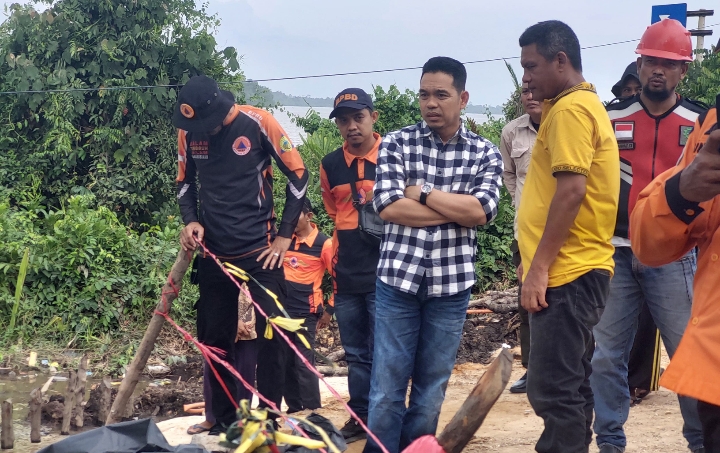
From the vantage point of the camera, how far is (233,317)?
486 centimetres

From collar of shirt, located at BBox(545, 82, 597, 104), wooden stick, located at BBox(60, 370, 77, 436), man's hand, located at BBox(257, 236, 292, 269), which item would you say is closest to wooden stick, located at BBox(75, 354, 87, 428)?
wooden stick, located at BBox(60, 370, 77, 436)

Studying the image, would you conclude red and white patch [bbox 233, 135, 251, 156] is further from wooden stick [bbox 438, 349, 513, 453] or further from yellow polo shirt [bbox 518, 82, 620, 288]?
wooden stick [bbox 438, 349, 513, 453]

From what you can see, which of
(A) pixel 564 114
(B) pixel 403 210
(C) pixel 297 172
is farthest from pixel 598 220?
(C) pixel 297 172

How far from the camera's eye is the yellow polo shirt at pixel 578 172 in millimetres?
3240

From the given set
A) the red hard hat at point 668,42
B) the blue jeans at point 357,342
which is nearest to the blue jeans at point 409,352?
the blue jeans at point 357,342

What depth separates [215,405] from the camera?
16.0ft

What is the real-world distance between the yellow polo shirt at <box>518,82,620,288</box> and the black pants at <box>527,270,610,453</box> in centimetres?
7

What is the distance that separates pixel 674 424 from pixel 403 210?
8.62ft

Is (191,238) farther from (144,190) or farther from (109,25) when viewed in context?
(109,25)

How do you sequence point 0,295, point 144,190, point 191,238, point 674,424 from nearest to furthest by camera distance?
point 191,238 → point 674,424 → point 0,295 → point 144,190

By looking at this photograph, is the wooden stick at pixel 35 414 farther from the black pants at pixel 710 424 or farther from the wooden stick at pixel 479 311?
the wooden stick at pixel 479 311

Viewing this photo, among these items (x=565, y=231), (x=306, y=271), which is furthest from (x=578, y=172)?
(x=306, y=271)

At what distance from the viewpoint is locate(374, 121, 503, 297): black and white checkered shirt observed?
12.9 ft

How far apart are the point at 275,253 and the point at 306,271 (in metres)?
1.13
